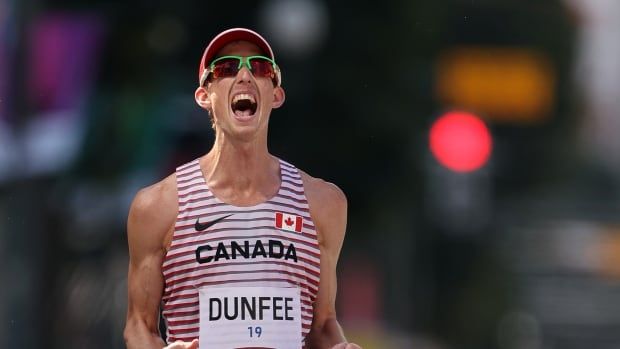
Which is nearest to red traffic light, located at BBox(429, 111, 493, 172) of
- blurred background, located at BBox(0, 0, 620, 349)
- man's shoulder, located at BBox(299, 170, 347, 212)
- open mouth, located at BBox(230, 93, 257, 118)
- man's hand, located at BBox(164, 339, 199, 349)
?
blurred background, located at BBox(0, 0, 620, 349)

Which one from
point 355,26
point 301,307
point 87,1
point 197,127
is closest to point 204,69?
point 301,307

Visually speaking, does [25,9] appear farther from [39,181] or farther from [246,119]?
[246,119]

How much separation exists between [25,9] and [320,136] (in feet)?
27.9

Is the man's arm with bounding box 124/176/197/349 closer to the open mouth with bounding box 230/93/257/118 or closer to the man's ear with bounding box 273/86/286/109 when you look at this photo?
the open mouth with bounding box 230/93/257/118

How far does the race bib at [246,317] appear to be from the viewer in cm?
688

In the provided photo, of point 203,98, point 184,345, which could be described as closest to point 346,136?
point 203,98

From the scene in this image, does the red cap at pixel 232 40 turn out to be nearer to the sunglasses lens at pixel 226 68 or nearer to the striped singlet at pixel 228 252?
the sunglasses lens at pixel 226 68

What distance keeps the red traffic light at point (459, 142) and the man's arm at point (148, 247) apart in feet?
93.4

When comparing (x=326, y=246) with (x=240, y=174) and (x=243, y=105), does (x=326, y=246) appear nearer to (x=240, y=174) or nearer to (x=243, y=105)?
(x=240, y=174)

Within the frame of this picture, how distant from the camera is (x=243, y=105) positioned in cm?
702

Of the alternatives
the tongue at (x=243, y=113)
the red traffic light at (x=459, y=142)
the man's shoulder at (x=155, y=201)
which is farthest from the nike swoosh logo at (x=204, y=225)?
the red traffic light at (x=459, y=142)

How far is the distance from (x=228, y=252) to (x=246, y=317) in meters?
0.24

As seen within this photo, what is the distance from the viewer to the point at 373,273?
40.7 metres

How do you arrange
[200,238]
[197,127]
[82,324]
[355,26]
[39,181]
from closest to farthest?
[200,238] < [39,181] < [197,127] < [82,324] < [355,26]
